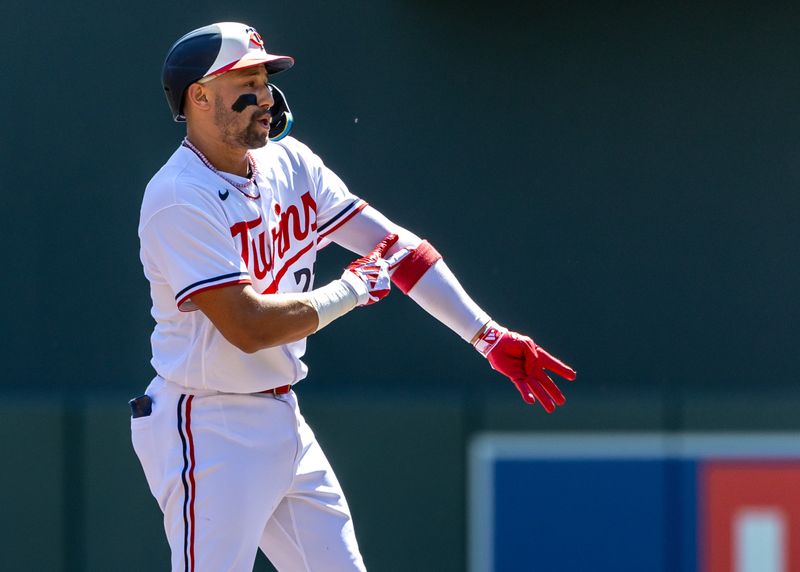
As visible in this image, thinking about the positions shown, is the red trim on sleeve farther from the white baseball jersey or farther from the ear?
the ear

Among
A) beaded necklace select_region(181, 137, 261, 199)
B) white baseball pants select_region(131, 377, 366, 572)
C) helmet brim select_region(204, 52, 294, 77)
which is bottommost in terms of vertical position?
white baseball pants select_region(131, 377, 366, 572)

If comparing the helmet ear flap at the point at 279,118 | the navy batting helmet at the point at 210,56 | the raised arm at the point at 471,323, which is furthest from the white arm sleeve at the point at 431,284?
the navy batting helmet at the point at 210,56

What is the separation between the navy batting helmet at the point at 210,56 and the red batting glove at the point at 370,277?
1.70 feet

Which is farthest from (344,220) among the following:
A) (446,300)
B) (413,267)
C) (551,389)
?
(551,389)

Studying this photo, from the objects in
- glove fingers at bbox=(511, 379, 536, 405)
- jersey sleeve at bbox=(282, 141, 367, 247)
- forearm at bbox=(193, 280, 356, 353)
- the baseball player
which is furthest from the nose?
glove fingers at bbox=(511, 379, 536, 405)

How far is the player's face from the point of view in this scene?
3270 mm

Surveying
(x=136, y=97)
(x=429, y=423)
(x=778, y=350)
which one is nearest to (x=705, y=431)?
(x=429, y=423)

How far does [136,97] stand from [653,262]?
197cm

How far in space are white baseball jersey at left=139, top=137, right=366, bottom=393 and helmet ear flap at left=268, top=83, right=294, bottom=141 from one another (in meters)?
0.07

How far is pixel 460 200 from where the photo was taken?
17.2 ft

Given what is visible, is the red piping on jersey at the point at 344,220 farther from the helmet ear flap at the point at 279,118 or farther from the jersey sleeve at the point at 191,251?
the jersey sleeve at the point at 191,251

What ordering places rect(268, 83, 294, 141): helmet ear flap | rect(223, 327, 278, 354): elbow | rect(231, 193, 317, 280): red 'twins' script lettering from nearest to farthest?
1. rect(223, 327, 278, 354): elbow
2. rect(231, 193, 317, 280): red 'twins' script lettering
3. rect(268, 83, 294, 141): helmet ear flap

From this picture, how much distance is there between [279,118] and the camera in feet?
11.7

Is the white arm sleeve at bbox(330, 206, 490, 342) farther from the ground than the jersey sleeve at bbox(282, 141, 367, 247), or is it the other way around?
the jersey sleeve at bbox(282, 141, 367, 247)
